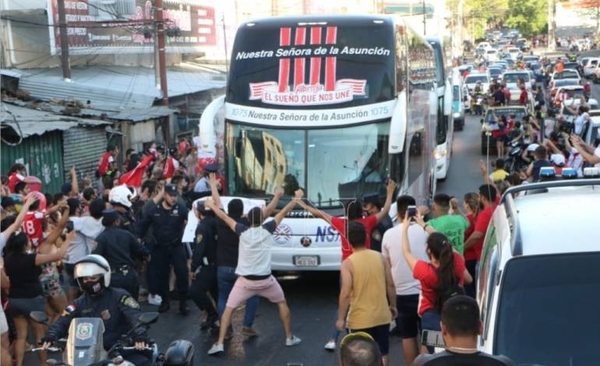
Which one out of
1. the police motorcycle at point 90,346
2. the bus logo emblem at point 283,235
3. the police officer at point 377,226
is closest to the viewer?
the police motorcycle at point 90,346

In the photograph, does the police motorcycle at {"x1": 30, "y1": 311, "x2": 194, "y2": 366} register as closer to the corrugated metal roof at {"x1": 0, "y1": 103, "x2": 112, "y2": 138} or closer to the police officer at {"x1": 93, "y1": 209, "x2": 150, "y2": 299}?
the police officer at {"x1": 93, "y1": 209, "x2": 150, "y2": 299}

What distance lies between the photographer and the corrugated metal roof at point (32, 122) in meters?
20.4

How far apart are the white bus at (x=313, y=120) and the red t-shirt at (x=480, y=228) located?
2.86m

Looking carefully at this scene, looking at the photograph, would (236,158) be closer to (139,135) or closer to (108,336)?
(108,336)

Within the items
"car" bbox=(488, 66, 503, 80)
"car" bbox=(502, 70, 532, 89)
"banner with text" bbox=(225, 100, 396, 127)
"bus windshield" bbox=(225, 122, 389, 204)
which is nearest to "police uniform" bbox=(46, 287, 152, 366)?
"bus windshield" bbox=(225, 122, 389, 204)

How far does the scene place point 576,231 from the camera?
612 cm

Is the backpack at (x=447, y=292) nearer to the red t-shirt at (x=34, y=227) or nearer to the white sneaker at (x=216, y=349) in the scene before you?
the white sneaker at (x=216, y=349)

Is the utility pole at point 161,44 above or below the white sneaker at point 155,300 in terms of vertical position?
above

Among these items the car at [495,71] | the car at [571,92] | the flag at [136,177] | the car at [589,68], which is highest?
the flag at [136,177]

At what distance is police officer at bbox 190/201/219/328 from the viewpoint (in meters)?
11.4

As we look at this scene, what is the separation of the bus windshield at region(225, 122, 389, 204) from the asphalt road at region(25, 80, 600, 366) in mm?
1369

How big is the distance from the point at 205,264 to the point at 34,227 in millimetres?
1935

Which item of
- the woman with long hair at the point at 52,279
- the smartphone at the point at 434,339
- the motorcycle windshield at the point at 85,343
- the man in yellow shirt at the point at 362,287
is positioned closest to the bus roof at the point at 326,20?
the woman with long hair at the point at 52,279

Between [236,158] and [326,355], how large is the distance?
13.5ft
